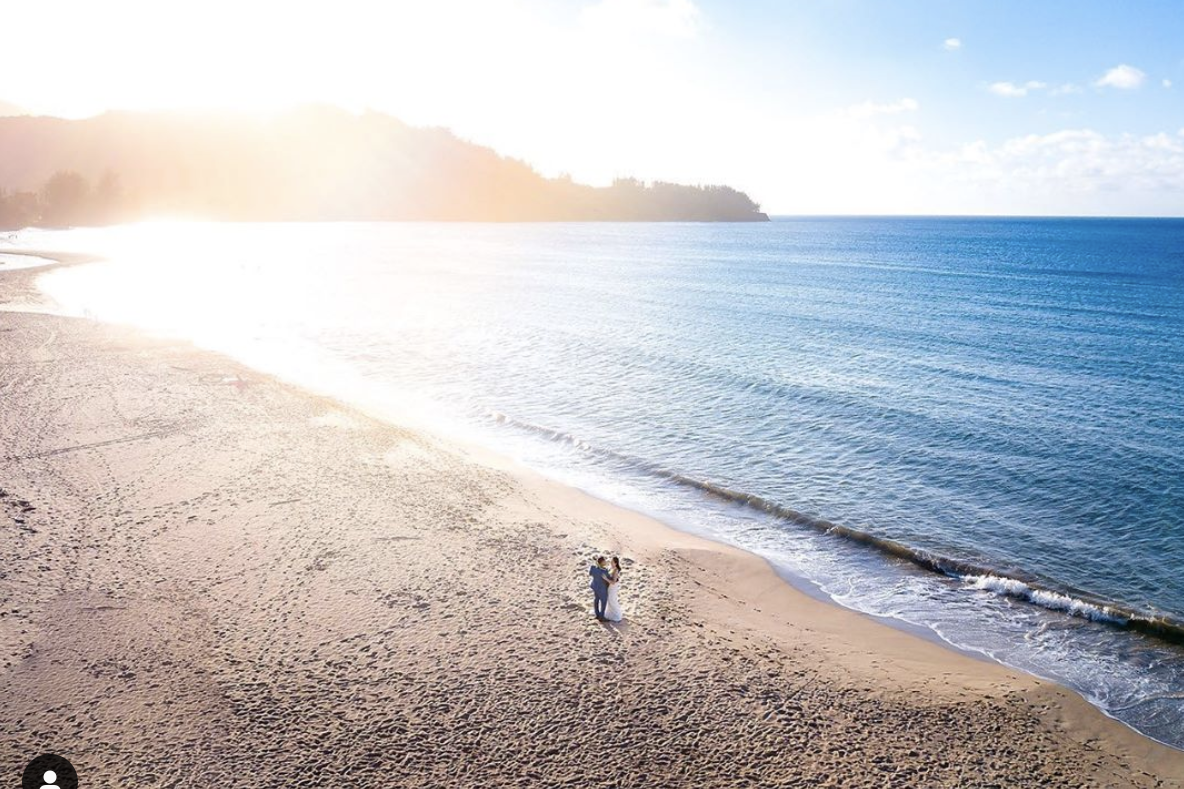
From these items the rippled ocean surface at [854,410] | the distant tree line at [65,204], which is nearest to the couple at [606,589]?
the rippled ocean surface at [854,410]

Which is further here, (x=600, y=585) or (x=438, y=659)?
(x=600, y=585)

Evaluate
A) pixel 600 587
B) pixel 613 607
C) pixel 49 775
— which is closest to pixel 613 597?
pixel 613 607

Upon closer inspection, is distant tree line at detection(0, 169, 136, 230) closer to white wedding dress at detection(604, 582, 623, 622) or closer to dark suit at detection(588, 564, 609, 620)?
dark suit at detection(588, 564, 609, 620)

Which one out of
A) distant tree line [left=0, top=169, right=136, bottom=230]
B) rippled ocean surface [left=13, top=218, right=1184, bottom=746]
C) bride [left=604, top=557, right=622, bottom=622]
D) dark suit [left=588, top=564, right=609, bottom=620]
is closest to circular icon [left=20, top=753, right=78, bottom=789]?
dark suit [left=588, top=564, right=609, bottom=620]

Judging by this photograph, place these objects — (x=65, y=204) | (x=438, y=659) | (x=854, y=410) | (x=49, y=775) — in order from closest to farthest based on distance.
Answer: (x=49, y=775) < (x=438, y=659) < (x=854, y=410) < (x=65, y=204)

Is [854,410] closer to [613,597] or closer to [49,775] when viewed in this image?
[613,597]

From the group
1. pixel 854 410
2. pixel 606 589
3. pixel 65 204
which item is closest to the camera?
pixel 606 589

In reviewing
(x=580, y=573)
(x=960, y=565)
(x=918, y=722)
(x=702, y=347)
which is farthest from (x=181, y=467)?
(x=702, y=347)
